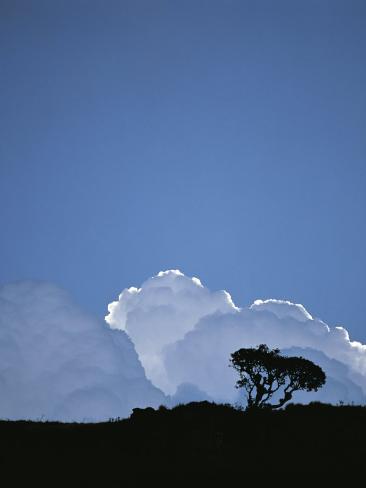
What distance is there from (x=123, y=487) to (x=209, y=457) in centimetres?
549

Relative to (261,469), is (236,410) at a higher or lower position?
higher

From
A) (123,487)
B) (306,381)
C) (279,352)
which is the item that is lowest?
(123,487)

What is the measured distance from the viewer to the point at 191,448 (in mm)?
21250

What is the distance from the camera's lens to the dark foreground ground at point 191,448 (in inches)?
649

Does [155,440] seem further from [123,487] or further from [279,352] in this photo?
[279,352]

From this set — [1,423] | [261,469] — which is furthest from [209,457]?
[1,423]

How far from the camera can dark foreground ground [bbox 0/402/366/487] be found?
16.5 metres

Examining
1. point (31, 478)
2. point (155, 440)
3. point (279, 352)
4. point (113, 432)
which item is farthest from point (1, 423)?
point (279, 352)

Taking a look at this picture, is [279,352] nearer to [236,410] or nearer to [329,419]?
[236,410]

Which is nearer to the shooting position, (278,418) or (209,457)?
(209,457)

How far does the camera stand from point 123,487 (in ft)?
49.6

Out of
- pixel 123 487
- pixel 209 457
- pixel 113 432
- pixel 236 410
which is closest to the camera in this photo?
pixel 123 487

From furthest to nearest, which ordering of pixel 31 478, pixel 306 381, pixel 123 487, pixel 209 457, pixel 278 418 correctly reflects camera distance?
pixel 306 381 → pixel 278 418 → pixel 209 457 → pixel 31 478 → pixel 123 487

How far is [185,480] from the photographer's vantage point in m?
15.9
